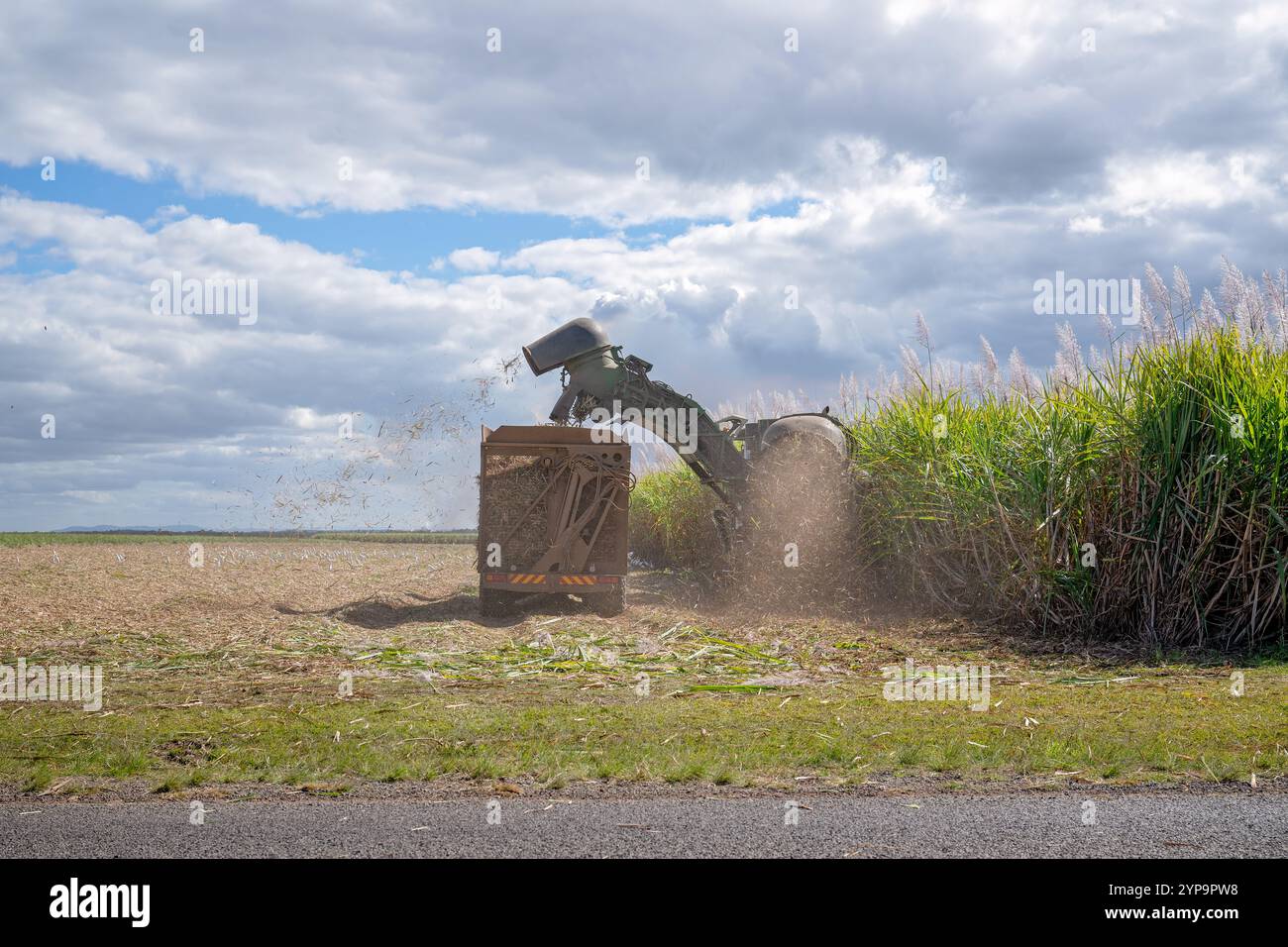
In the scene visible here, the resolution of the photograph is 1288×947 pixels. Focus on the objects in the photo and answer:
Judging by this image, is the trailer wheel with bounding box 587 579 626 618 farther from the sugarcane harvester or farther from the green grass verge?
the green grass verge

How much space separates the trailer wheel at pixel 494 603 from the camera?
14219 millimetres

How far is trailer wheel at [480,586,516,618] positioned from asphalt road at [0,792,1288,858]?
9.06 meters

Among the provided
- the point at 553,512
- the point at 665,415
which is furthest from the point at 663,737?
the point at 665,415

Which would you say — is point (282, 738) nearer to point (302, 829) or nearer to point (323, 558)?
point (302, 829)

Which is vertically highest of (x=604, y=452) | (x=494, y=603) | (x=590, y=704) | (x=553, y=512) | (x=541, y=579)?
(x=604, y=452)

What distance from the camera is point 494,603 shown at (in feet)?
47.0

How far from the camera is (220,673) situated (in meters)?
9.27

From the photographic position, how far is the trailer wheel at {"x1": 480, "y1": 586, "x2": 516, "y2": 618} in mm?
14219

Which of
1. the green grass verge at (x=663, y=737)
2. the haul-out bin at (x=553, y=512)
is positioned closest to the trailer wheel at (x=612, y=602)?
the haul-out bin at (x=553, y=512)

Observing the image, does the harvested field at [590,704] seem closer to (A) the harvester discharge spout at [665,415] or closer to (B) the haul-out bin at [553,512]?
(B) the haul-out bin at [553,512]

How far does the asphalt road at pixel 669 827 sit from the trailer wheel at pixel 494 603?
906 cm

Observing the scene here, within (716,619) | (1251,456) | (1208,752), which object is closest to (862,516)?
(716,619)

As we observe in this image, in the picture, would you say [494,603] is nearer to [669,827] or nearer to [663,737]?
[663,737]

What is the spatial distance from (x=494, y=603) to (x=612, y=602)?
1.66 meters
